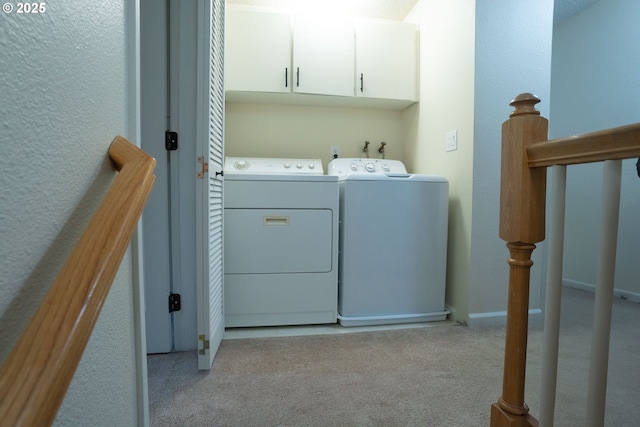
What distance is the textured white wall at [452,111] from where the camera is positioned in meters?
1.80

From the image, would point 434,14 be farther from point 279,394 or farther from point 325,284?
point 279,394

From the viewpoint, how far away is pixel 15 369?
32cm

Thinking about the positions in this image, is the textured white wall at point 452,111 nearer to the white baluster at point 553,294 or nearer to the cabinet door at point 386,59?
the cabinet door at point 386,59

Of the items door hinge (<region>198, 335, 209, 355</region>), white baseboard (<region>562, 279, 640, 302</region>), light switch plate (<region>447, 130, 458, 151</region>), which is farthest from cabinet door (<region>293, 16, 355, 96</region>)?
white baseboard (<region>562, 279, 640, 302</region>)

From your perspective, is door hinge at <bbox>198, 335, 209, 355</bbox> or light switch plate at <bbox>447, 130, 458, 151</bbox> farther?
light switch plate at <bbox>447, 130, 458, 151</bbox>

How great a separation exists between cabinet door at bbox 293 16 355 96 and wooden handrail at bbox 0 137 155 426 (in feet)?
6.09

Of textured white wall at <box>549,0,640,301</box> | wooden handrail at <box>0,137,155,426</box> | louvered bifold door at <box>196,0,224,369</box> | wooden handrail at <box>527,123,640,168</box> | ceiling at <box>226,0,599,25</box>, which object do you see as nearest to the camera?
wooden handrail at <box>0,137,155,426</box>

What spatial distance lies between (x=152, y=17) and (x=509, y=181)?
1.61 metres

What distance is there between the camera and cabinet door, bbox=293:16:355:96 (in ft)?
6.97

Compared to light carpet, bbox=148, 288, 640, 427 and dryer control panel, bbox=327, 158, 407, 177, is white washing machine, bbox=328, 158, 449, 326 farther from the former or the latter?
dryer control panel, bbox=327, 158, 407, 177

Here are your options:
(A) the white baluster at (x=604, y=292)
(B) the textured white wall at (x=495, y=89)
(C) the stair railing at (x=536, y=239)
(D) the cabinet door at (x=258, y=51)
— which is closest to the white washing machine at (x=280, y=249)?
(D) the cabinet door at (x=258, y=51)

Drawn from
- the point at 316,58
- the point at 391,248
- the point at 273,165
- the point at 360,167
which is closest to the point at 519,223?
the point at 391,248

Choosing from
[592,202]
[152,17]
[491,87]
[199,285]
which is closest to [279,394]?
[199,285]

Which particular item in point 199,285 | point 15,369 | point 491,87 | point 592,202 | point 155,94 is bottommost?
point 199,285
